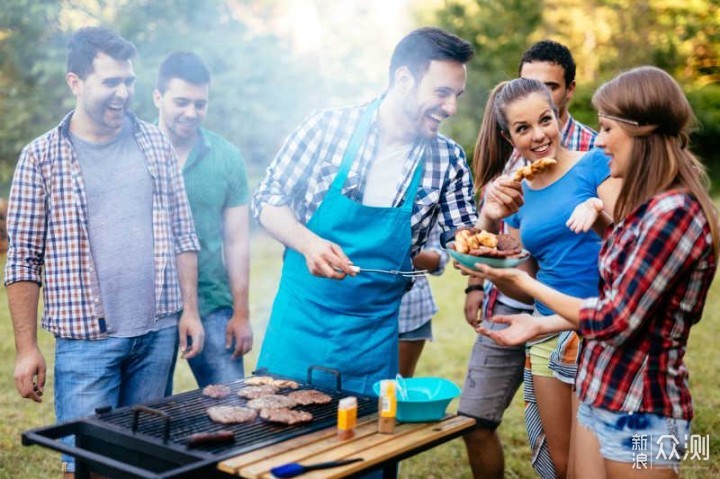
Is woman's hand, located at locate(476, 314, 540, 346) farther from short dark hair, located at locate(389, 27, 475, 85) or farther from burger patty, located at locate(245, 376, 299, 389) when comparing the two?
short dark hair, located at locate(389, 27, 475, 85)

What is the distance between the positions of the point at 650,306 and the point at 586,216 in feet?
2.02

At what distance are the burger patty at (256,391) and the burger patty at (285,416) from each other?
0.21 meters

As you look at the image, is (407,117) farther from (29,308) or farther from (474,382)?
(29,308)

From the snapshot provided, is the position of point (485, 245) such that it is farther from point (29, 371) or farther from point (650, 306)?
point (29, 371)

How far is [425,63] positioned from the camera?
321cm

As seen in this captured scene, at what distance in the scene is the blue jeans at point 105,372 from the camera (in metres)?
3.14

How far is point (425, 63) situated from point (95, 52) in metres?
1.38

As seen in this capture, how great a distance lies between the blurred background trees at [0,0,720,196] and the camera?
10.8 meters

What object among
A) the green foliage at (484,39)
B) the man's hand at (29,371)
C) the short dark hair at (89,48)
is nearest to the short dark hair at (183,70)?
the short dark hair at (89,48)

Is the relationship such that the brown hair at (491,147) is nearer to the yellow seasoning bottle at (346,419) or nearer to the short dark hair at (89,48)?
the yellow seasoning bottle at (346,419)

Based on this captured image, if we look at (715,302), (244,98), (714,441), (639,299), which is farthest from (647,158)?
(244,98)

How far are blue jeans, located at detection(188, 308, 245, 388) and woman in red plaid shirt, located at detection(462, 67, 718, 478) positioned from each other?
2.06 meters

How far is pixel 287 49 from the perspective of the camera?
12570mm

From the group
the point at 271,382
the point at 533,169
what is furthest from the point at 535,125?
the point at 271,382
